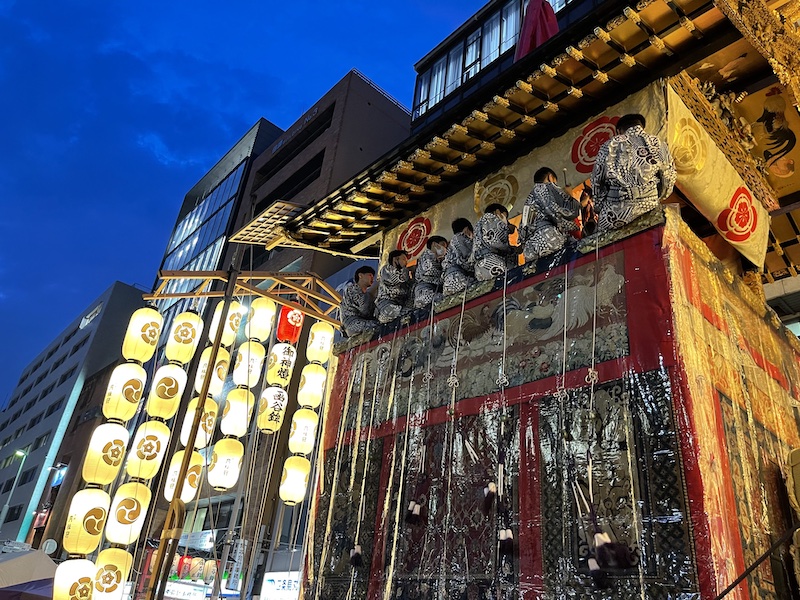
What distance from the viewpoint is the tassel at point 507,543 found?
408 cm

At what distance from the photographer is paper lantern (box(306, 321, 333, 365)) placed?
10023mm

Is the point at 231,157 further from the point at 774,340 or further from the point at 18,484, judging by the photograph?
the point at 774,340

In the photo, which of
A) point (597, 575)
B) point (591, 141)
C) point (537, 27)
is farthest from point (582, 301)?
point (537, 27)

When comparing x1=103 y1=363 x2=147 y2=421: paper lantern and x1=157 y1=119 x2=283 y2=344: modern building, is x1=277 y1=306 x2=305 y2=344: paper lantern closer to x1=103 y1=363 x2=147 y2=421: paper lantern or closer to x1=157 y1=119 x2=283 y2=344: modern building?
x1=103 y1=363 x2=147 y2=421: paper lantern

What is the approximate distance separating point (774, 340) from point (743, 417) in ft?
6.61

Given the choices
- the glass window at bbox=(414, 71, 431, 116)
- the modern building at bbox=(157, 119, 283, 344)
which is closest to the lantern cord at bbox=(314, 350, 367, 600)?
the glass window at bbox=(414, 71, 431, 116)

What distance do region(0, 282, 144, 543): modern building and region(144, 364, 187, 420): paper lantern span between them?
26516mm

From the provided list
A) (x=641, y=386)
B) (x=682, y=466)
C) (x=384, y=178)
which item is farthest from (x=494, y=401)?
(x=384, y=178)

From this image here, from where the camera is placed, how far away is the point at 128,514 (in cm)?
923

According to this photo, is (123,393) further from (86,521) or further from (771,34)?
(771,34)

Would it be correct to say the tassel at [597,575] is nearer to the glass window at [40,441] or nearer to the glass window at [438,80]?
the glass window at [438,80]

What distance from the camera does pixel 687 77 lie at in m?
5.36

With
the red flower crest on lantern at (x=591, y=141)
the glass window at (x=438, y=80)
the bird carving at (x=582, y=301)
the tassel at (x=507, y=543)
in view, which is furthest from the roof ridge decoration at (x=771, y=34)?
the glass window at (x=438, y=80)

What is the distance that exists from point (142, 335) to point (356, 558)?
6.42m
